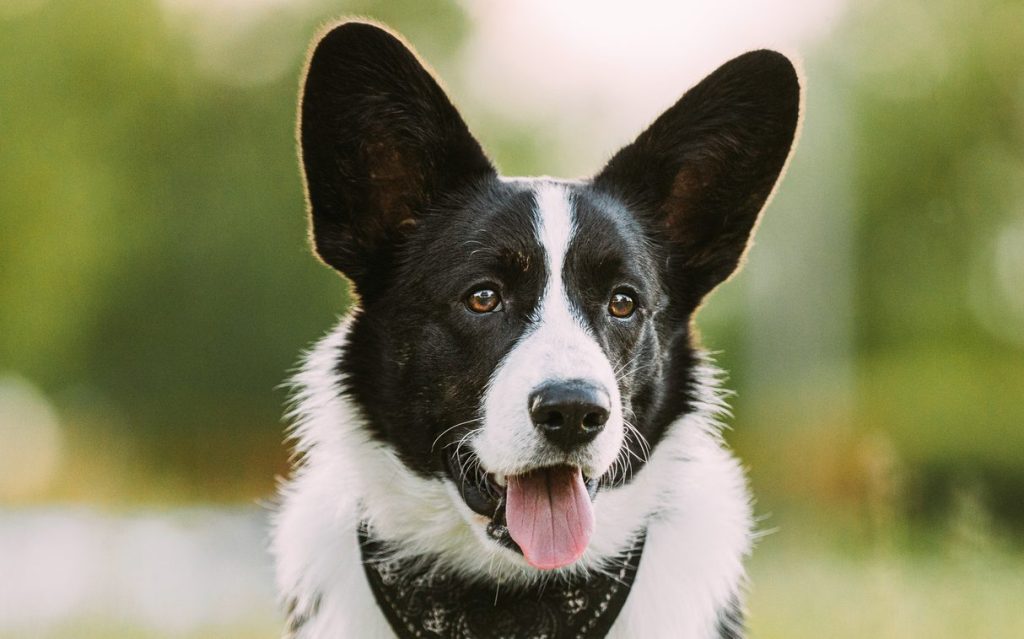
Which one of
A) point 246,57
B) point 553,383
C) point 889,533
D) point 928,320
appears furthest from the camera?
point 246,57

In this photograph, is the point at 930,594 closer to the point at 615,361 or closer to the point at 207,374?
the point at 615,361

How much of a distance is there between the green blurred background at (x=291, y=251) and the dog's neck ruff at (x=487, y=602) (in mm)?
7253

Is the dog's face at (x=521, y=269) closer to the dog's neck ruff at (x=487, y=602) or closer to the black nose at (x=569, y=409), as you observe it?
the black nose at (x=569, y=409)

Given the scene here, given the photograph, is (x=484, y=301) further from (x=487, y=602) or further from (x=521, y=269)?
(x=487, y=602)

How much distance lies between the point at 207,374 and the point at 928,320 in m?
9.11

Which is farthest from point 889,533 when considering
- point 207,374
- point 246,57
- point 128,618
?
point 246,57

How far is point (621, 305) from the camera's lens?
357 cm

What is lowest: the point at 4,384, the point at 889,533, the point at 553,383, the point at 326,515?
the point at 4,384

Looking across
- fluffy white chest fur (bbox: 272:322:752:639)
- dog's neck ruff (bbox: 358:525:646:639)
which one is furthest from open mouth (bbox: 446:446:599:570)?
dog's neck ruff (bbox: 358:525:646:639)

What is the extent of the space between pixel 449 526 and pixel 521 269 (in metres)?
0.73

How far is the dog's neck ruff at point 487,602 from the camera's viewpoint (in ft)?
11.3

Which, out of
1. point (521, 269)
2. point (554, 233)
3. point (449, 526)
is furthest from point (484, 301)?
point (449, 526)

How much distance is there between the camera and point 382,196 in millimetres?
3818

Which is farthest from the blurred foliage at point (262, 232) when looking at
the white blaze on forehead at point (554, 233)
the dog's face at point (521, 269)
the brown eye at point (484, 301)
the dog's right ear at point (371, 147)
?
the brown eye at point (484, 301)
